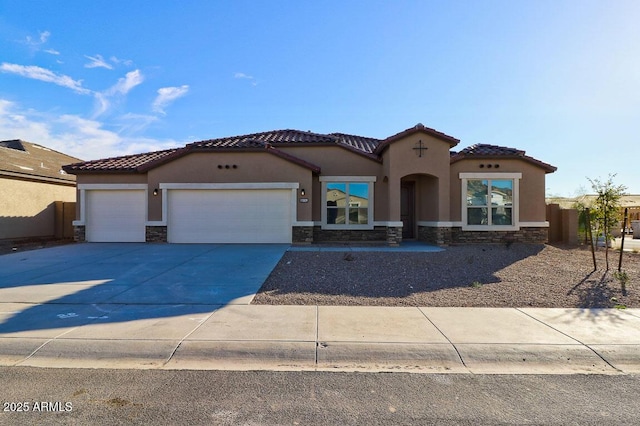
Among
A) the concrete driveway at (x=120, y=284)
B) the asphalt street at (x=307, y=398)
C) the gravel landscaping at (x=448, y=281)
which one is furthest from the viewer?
the gravel landscaping at (x=448, y=281)

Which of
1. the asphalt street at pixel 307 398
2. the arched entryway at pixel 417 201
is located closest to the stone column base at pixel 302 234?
the arched entryway at pixel 417 201

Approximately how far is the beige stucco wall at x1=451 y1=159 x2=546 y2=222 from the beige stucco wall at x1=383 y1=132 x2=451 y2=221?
110cm

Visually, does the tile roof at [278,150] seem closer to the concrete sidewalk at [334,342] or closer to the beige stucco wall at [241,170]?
the beige stucco wall at [241,170]

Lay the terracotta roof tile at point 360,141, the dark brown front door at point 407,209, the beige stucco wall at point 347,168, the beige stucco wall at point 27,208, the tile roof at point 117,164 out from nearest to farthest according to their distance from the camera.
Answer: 1. the tile roof at point 117,164
2. the beige stucco wall at point 347,168
3. the beige stucco wall at point 27,208
4. the dark brown front door at point 407,209
5. the terracotta roof tile at point 360,141

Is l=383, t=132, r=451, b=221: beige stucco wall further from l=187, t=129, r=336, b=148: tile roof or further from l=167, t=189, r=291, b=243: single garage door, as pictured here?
l=167, t=189, r=291, b=243: single garage door

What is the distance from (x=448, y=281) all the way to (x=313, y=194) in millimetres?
8157

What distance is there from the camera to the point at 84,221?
14625 millimetres

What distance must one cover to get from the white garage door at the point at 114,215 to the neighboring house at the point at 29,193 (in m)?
3.94

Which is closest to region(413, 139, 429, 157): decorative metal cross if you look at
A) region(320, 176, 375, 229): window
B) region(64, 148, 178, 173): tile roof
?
region(320, 176, 375, 229): window

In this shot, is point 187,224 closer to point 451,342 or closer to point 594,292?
point 451,342

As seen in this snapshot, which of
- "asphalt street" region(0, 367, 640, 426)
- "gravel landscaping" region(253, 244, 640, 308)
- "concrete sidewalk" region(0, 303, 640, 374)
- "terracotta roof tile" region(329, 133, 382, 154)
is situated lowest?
"asphalt street" region(0, 367, 640, 426)

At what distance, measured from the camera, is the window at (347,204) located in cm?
1489

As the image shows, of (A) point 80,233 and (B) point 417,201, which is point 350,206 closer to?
(B) point 417,201

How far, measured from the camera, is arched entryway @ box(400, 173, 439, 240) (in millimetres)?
13977
